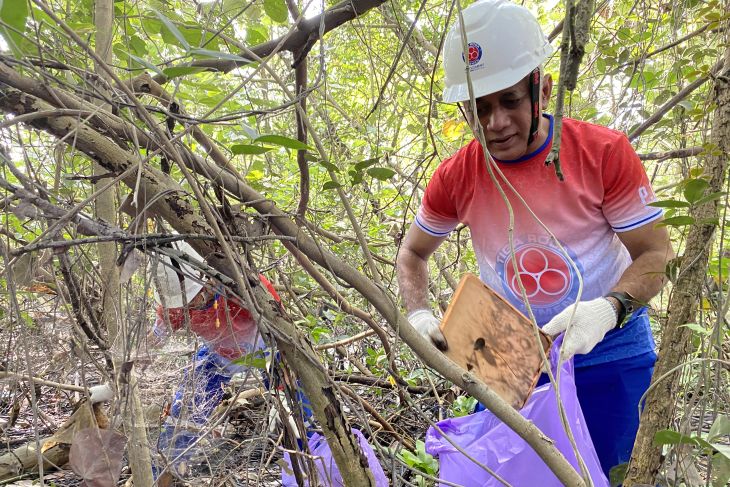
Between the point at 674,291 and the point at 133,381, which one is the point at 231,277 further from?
the point at 674,291

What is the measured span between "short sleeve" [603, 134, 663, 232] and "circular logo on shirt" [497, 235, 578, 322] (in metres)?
0.19

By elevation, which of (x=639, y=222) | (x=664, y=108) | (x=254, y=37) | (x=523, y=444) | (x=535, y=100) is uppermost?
(x=254, y=37)

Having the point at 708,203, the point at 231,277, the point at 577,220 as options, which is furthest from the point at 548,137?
the point at 231,277

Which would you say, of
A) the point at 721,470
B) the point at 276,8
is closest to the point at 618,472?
the point at 721,470

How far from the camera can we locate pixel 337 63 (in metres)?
3.84

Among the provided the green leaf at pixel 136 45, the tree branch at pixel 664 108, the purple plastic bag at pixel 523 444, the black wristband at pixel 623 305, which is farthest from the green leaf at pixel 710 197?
the green leaf at pixel 136 45

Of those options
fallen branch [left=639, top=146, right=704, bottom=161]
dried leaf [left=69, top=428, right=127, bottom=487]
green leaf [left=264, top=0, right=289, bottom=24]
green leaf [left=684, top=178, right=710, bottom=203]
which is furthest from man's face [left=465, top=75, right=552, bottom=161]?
dried leaf [left=69, top=428, right=127, bottom=487]

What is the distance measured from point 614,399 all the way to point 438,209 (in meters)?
0.87

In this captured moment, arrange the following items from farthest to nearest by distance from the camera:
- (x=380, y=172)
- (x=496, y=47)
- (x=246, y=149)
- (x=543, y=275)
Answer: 1. (x=543, y=275)
2. (x=496, y=47)
3. (x=380, y=172)
4. (x=246, y=149)

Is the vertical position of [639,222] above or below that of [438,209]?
below

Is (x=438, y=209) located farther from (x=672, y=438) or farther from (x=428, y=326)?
(x=672, y=438)

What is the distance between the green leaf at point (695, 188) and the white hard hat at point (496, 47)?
74cm

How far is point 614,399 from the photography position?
1700 millimetres

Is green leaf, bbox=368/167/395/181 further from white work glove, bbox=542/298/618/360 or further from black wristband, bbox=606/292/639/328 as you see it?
black wristband, bbox=606/292/639/328
